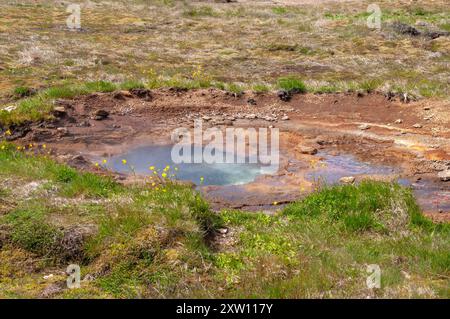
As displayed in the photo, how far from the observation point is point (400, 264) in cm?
634

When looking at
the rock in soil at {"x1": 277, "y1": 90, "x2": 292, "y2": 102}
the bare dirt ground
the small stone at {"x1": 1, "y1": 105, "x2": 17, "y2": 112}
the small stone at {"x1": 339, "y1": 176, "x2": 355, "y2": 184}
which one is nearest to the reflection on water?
the bare dirt ground

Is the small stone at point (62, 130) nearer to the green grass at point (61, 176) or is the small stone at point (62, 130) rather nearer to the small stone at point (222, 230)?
the green grass at point (61, 176)

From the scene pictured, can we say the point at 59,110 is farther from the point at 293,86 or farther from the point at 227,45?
the point at 227,45

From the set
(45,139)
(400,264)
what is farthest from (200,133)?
(400,264)

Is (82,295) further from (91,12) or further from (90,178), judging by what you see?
(91,12)

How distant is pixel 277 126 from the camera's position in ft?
46.1

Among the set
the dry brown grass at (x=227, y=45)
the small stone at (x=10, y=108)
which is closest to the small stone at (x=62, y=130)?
the small stone at (x=10, y=108)

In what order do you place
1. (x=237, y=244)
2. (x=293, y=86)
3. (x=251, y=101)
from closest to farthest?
(x=237, y=244)
(x=251, y=101)
(x=293, y=86)

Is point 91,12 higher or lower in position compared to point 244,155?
higher

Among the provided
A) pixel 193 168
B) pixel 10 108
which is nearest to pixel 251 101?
pixel 193 168

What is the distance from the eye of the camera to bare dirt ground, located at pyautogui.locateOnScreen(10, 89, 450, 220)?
1083 cm

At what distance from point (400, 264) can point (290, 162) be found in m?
5.54

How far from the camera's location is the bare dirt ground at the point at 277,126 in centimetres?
1083

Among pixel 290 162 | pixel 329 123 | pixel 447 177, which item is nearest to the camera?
pixel 447 177
